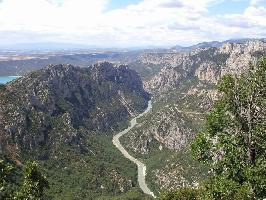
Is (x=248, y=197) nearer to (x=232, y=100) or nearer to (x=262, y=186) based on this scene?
(x=262, y=186)

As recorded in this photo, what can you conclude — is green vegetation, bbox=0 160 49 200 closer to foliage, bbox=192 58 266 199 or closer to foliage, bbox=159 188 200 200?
foliage, bbox=192 58 266 199

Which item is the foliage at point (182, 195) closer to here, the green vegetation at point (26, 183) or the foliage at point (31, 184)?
the green vegetation at point (26, 183)

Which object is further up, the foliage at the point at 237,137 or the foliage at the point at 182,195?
the foliage at the point at 237,137

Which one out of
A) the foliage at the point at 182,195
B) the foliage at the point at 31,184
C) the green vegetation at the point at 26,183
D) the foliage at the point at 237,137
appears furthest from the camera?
the foliage at the point at 182,195

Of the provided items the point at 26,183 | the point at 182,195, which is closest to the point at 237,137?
the point at 26,183

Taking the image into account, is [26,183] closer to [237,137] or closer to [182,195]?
[237,137]

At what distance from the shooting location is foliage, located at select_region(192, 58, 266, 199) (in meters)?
42.5

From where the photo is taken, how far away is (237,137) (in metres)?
44.4

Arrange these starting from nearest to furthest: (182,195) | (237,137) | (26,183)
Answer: (237,137) < (26,183) < (182,195)

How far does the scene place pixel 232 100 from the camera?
4553cm

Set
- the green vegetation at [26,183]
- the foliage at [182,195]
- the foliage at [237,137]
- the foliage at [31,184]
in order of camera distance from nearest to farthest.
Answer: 1. the foliage at [237,137]
2. the green vegetation at [26,183]
3. the foliage at [31,184]
4. the foliage at [182,195]

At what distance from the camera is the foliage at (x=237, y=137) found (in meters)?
42.5

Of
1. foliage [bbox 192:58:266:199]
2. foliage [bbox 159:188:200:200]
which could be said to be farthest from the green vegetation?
foliage [bbox 159:188:200:200]

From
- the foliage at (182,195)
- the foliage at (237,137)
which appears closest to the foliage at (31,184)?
the foliage at (237,137)
